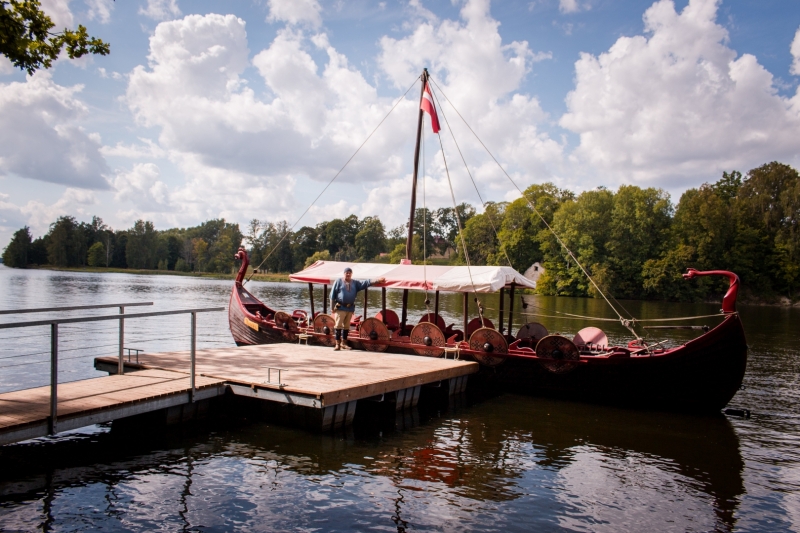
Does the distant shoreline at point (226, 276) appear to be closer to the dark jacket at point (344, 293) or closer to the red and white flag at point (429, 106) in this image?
the red and white flag at point (429, 106)

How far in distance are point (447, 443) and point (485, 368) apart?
422cm

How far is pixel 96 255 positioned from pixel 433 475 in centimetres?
12322

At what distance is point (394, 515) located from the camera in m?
7.30

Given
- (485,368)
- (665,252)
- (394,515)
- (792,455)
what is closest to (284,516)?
(394,515)

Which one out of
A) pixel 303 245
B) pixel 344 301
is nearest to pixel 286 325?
pixel 344 301

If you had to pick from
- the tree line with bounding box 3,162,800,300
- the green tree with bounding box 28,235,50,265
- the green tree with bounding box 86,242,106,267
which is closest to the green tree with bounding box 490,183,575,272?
the tree line with bounding box 3,162,800,300

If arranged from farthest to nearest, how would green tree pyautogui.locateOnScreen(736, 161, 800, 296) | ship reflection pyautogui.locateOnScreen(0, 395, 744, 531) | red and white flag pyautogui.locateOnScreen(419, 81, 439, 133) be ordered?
1. green tree pyautogui.locateOnScreen(736, 161, 800, 296)
2. red and white flag pyautogui.locateOnScreen(419, 81, 439, 133)
3. ship reflection pyautogui.locateOnScreen(0, 395, 744, 531)

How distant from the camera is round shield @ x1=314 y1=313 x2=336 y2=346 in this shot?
16094 mm

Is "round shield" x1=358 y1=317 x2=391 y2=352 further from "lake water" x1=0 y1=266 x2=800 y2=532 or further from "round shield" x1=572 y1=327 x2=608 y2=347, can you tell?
"round shield" x1=572 y1=327 x2=608 y2=347

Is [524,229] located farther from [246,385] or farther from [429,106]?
[246,385]

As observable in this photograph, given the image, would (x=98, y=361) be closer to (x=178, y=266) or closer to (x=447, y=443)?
(x=447, y=443)

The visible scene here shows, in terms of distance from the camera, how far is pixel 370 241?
384 feet

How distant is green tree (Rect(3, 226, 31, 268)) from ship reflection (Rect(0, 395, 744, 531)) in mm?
127304

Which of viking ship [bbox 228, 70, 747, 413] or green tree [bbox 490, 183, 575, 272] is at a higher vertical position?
green tree [bbox 490, 183, 575, 272]
